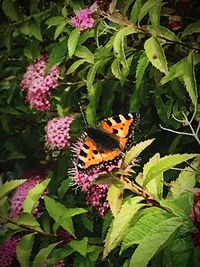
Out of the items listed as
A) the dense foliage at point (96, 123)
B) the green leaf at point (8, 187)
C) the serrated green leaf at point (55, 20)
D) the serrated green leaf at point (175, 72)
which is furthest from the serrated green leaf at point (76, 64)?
the green leaf at point (8, 187)

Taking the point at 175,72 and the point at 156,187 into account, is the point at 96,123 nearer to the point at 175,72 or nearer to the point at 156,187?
the point at 175,72

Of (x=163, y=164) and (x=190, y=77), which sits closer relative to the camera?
(x=163, y=164)

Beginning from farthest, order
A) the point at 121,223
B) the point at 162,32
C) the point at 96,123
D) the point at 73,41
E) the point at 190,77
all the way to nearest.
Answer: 1. the point at 96,123
2. the point at 73,41
3. the point at 162,32
4. the point at 190,77
5. the point at 121,223

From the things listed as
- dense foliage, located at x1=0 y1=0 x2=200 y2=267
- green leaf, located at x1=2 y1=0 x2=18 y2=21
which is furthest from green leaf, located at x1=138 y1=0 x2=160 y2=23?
green leaf, located at x1=2 y1=0 x2=18 y2=21

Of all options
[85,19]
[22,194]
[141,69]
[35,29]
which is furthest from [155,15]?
[22,194]

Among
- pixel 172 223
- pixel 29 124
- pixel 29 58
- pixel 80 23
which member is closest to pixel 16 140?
pixel 29 124
